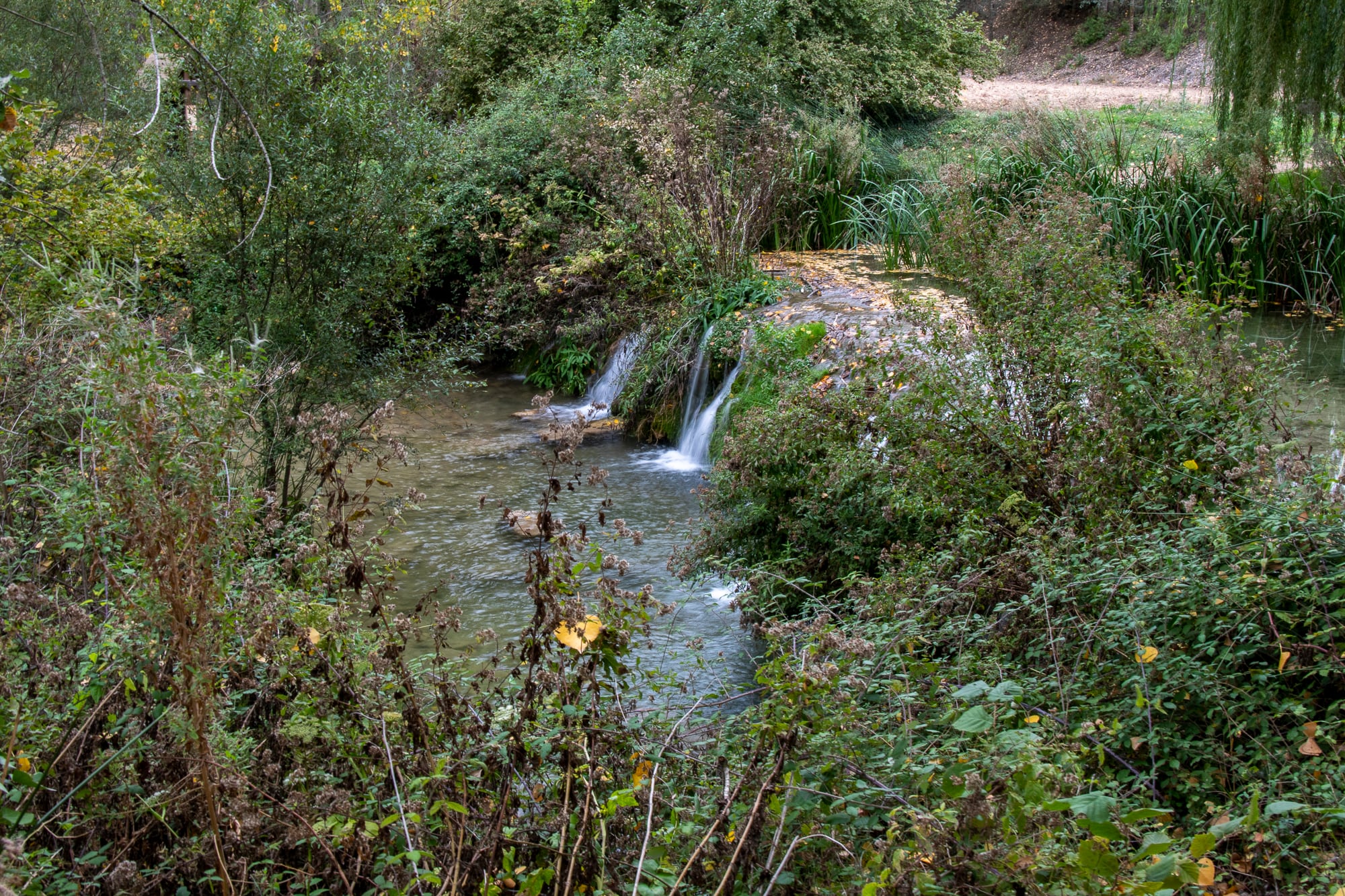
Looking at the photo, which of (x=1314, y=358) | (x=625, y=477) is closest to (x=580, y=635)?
(x=625, y=477)

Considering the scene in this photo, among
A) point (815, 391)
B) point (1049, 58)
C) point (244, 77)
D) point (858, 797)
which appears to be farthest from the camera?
point (1049, 58)

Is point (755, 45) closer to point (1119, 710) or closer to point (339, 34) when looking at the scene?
point (339, 34)

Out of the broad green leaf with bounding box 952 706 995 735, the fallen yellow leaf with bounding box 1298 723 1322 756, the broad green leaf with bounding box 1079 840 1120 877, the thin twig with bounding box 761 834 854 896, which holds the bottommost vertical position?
the fallen yellow leaf with bounding box 1298 723 1322 756

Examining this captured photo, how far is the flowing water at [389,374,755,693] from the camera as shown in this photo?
18.5ft

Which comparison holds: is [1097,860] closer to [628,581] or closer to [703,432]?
[628,581]

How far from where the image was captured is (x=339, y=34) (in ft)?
32.5

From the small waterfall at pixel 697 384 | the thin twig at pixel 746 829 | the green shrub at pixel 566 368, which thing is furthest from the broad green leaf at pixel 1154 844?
the green shrub at pixel 566 368

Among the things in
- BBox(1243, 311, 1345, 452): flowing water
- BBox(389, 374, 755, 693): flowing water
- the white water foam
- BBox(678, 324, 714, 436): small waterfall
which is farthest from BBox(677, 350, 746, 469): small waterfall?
BBox(1243, 311, 1345, 452): flowing water

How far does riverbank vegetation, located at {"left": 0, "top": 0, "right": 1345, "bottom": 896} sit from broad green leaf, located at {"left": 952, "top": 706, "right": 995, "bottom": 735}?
3cm

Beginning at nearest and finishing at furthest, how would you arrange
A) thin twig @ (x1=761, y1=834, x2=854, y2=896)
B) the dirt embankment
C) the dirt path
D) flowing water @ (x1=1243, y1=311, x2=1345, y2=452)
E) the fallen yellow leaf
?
thin twig @ (x1=761, y1=834, x2=854, y2=896), the fallen yellow leaf, flowing water @ (x1=1243, y1=311, x2=1345, y2=452), the dirt path, the dirt embankment

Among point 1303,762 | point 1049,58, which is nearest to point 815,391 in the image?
point 1303,762

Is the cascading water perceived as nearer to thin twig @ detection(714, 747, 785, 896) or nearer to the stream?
the stream

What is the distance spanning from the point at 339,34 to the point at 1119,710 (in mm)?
9880

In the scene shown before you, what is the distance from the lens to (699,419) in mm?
9820
